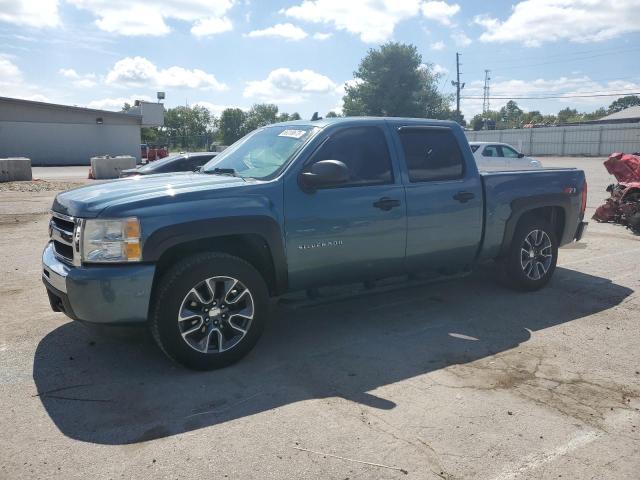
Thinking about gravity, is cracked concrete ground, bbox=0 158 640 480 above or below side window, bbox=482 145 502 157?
below

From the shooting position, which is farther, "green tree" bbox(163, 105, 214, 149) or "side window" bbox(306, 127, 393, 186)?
"green tree" bbox(163, 105, 214, 149)

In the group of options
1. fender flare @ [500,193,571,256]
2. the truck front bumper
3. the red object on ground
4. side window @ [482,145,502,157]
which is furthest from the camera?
side window @ [482,145,502,157]

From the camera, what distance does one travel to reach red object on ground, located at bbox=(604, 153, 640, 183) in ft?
37.6

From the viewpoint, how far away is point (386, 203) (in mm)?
4953

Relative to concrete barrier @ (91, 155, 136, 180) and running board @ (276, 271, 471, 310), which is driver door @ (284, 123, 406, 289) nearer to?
running board @ (276, 271, 471, 310)

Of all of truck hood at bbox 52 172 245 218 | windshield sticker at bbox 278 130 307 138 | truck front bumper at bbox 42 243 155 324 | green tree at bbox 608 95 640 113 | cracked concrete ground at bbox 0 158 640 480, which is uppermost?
green tree at bbox 608 95 640 113

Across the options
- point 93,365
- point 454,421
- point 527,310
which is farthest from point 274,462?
point 527,310

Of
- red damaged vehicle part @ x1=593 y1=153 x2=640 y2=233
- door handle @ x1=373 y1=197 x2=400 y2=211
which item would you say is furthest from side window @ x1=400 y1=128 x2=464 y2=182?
red damaged vehicle part @ x1=593 y1=153 x2=640 y2=233

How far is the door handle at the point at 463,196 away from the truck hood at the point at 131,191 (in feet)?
7.16

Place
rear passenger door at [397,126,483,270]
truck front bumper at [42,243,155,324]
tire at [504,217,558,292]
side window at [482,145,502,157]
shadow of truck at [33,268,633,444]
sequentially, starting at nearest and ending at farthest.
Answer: shadow of truck at [33,268,633,444]
truck front bumper at [42,243,155,324]
rear passenger door at [397,126,483,270]
tire at [504,217,558,292]
side window at [482,145,502,157]

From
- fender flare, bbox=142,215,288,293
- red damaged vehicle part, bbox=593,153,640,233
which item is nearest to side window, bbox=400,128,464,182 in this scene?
fender flare, bbox=142,215,288,293

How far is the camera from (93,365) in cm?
432

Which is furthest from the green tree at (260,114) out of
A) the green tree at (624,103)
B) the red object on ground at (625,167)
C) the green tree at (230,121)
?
the red object on ground at (625,167)

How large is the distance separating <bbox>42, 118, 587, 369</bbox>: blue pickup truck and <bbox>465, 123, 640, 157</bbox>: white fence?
43.2 meters
